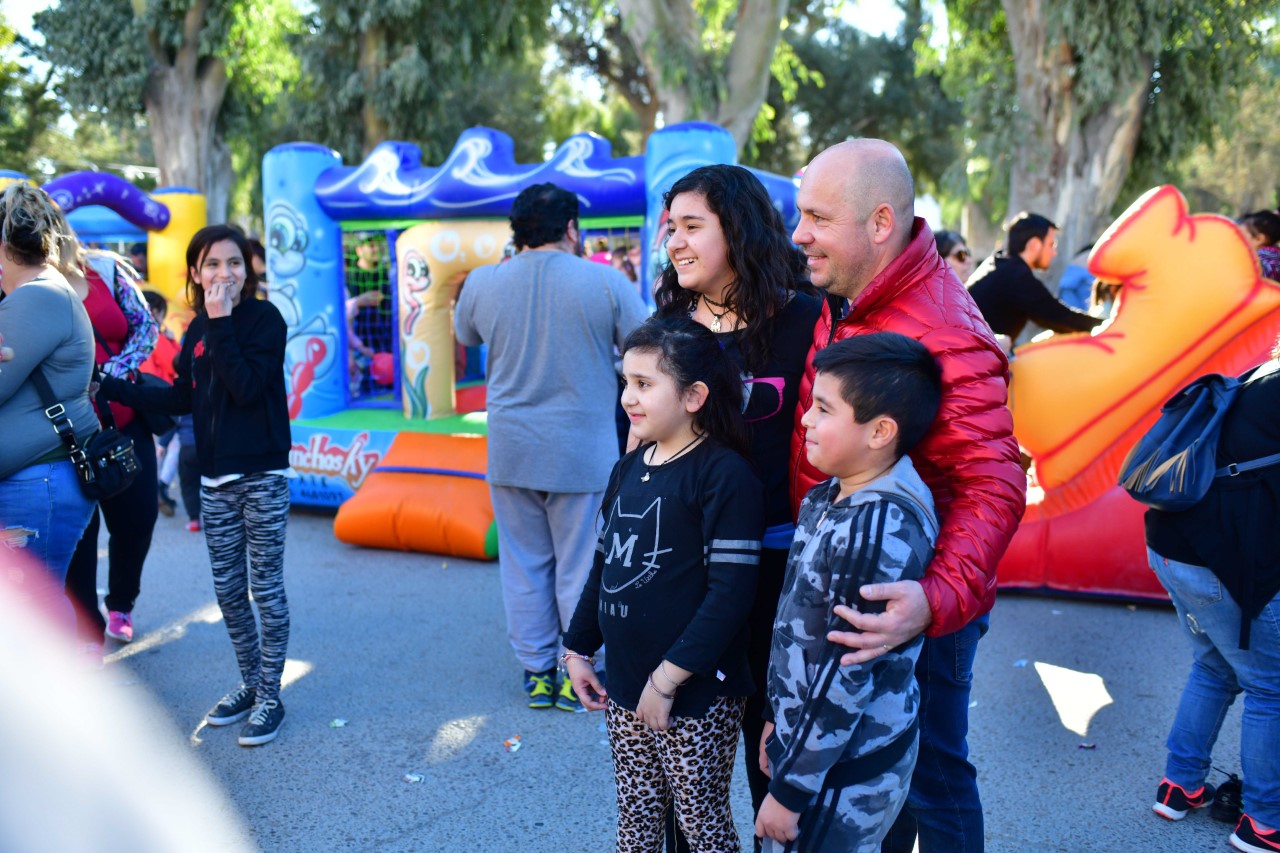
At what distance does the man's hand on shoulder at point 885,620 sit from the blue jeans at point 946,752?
1.19 ft

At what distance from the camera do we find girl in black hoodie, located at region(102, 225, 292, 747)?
3416 millimetres

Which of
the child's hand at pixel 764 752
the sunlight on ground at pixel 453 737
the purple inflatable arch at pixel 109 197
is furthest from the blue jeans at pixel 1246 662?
the purple inflatable arch at pixel 109 197

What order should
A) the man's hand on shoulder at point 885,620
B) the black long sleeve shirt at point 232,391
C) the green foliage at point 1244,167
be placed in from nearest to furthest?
the man's hand on shoulder at point 885,620 < the black long sleeve shirt at point 232,391 < the green foliage at point 1244,167

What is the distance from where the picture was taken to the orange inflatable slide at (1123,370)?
4762mm

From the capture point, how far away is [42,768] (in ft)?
10.2

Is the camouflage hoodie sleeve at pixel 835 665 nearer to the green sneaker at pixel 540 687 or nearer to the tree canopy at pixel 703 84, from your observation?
the green sneaker at pixel 540 687

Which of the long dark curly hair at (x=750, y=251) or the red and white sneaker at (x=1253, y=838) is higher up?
the long dark curly hair at (x=750, y=251)

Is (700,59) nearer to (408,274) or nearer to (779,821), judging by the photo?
(408,274)

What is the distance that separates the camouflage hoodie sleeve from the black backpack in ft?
4.43

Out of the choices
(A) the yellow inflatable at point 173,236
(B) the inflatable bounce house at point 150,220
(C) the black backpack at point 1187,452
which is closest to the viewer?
(C) the black backpack at point 1187,452

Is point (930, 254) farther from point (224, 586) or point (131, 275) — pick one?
point (131, 275)

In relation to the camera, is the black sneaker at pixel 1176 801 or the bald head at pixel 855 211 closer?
the bald head at pixel 855 211

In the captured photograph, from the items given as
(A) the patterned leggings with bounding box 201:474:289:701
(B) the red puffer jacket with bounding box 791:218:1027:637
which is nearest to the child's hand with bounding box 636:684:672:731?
(B) the red puffer jacket with bounding box 791:218:1027:637

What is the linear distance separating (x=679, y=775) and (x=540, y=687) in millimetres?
1922
